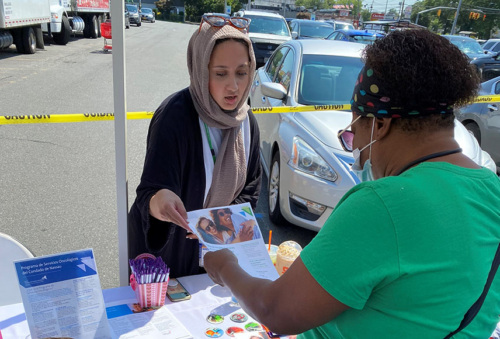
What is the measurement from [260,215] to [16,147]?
3587 mm

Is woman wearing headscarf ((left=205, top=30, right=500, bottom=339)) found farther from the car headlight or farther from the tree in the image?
the tree

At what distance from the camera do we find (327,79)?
4.84 meters

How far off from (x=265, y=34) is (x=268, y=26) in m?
1.01

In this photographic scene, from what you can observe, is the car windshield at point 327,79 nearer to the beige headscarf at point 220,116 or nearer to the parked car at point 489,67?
the beige headscarf at point 220,116

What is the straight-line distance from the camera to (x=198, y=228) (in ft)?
5.37

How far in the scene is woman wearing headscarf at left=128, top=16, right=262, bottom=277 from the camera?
72.1 inches

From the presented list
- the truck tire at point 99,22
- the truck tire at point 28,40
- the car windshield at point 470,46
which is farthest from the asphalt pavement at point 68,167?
the car windshield at point 470,46

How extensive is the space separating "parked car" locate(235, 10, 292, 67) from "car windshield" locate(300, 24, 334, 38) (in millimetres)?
1567

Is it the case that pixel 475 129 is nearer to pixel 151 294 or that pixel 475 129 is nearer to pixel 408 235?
pixel 151 294

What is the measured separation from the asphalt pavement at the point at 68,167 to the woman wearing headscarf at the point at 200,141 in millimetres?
1708

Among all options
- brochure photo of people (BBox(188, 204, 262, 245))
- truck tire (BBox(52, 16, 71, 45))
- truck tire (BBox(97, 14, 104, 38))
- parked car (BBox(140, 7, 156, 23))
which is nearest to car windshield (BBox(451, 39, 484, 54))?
truck tire (BBox(52, 16, 71, 45))

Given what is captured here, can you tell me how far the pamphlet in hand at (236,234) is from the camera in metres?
1.52

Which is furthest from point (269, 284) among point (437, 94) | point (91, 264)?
point (91, 264)

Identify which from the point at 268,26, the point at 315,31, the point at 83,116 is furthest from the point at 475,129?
the point at 315,31
